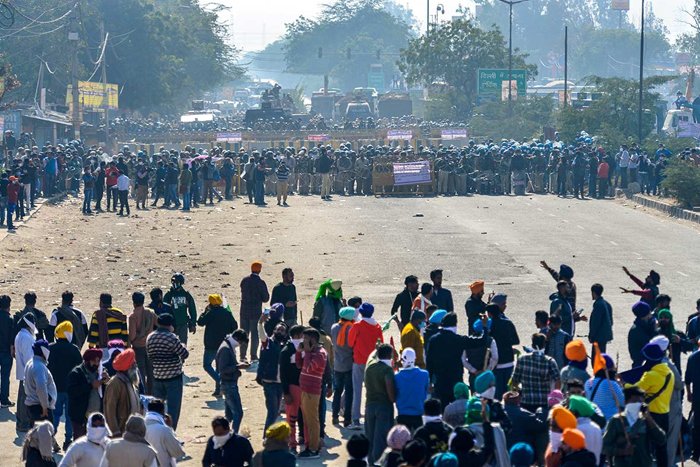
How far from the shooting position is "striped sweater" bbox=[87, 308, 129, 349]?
53.6 ft

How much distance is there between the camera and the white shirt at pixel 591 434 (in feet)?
36.4

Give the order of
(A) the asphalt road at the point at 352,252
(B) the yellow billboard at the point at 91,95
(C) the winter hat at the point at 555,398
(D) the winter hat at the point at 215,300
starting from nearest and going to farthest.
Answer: (C) the winter hat at the point at 555,398, (D) the winter hat at the point at 215,300, (A) the asphalt road at the point at 352,252, (B) the yellow billboard at the point at 91,95

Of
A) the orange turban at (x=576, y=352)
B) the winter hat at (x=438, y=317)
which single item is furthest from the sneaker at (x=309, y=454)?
the orange turban at (x=576, y=352)

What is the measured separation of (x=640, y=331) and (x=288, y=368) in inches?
150

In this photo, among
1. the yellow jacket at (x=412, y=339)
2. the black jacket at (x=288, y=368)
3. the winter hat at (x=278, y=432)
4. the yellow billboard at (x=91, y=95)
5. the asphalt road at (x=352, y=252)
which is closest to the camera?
the winter hat at (x=278, y=432)

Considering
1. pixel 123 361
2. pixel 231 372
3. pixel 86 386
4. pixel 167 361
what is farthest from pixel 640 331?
pixel 86 386

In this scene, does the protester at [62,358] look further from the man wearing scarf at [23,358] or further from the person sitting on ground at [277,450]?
the person sitting on ground at [277,450]

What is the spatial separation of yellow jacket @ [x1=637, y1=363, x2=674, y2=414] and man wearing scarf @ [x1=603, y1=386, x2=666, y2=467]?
1066 millimetres

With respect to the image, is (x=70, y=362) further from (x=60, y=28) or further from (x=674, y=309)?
(x=60, y=28)

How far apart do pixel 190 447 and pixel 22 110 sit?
44916mm

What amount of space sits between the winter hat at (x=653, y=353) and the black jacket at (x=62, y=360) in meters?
5.86

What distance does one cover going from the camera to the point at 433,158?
1884 inches

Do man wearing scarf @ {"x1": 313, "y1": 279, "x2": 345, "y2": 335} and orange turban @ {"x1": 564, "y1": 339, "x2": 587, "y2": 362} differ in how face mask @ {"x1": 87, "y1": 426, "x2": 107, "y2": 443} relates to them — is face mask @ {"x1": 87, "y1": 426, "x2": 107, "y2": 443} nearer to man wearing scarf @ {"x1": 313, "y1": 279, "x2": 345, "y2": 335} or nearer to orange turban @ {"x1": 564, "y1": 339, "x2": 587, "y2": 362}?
orange turban @ {"x1": 564, "y1": 339, "x2": 587, "y2": 362}

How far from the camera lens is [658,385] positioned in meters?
13.0
